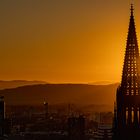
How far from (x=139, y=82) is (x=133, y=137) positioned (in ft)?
13.1

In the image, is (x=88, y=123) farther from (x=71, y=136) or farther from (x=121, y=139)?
(x=121, y=139)

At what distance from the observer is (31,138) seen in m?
139

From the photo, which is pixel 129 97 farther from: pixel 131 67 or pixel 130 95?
pixel 131 67

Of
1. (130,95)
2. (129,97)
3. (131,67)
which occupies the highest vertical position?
(131,67)

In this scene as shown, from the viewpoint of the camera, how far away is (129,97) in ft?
156

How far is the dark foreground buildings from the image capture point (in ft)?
153

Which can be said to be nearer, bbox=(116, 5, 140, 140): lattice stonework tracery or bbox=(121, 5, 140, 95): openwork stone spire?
bbox=(116, 5, 140, 140): lattice stonework tracery

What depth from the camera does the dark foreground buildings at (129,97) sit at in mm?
46625

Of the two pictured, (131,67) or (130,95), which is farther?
(131,67)

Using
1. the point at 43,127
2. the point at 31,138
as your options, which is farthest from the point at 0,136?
the point at 43,127

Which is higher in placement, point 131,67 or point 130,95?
point 131,67

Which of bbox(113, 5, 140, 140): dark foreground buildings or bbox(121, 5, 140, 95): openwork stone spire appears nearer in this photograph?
bbox(113, 5, 140, 140): dark foreground buildings

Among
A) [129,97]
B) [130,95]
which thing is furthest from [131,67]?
[129,97]

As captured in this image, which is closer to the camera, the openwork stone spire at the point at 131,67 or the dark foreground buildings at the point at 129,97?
the dark foreground buildings at the point at 129,97
